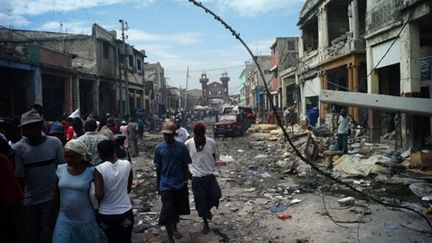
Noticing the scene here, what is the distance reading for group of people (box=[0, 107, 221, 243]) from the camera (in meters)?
3.56

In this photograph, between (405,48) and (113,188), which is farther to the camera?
(405,48)

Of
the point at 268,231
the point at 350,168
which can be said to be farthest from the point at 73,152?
the point at 350,168

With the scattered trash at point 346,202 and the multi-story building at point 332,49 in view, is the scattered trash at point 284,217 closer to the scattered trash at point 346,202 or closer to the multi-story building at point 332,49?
the scattered trash at point 346,202

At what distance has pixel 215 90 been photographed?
332 ft

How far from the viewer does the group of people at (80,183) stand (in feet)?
11.7

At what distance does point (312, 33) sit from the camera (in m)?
27.0

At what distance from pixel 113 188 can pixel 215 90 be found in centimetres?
9774

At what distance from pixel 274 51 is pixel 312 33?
49.8 feet

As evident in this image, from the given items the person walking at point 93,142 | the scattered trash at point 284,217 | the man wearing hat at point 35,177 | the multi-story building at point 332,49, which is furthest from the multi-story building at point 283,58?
the man wearing hat at point 35,177

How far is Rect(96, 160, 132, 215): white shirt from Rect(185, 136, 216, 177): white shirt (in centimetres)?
222

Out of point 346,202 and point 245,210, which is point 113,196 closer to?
point 245,210

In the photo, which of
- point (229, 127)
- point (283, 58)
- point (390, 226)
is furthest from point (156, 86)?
point (390, 226)

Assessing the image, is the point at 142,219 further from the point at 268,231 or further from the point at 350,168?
the point at 350,168

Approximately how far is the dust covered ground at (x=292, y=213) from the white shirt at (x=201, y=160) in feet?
3.14
